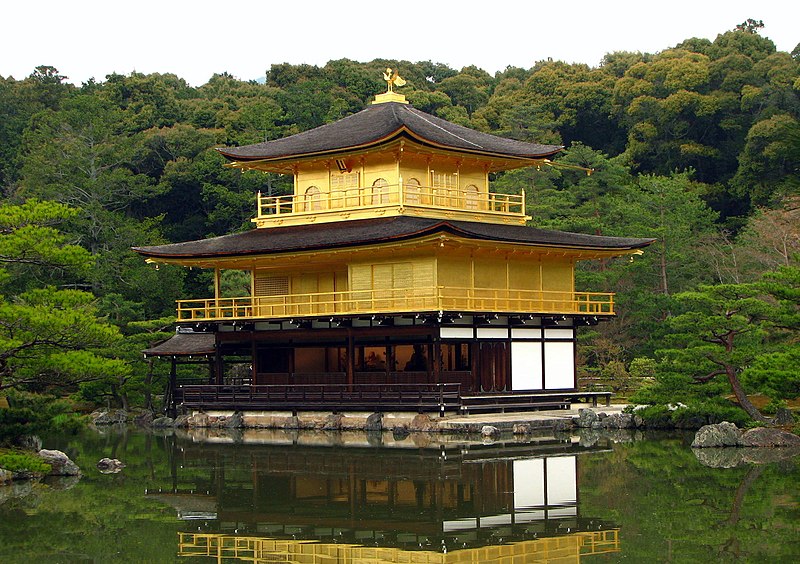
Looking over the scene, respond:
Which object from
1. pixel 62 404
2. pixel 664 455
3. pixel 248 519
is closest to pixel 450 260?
pixel 664 455

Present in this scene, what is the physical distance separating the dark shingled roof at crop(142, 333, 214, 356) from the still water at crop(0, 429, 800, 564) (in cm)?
1255

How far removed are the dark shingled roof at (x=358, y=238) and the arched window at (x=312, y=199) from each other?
988mm

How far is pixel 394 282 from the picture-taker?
38.2m

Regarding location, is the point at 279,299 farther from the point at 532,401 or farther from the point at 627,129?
the point at 627,129

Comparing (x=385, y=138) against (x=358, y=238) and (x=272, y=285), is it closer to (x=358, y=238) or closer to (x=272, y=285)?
(x=358, y=238)

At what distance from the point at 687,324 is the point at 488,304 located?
852 centimetres

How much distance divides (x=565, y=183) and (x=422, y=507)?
153 ft

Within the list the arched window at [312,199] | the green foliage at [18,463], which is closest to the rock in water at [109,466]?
the green foliage at [18,463]

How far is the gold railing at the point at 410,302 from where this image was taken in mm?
36531

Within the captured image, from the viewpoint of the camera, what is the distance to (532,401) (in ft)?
127

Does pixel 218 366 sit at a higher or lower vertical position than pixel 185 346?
lower

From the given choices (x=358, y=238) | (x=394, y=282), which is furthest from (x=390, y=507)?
(x=394, y=282)

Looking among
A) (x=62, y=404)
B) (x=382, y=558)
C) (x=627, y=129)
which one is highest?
(x=627, y=129)

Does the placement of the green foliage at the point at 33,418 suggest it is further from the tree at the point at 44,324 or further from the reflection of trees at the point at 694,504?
the reflection of trees at the point at 694,504
